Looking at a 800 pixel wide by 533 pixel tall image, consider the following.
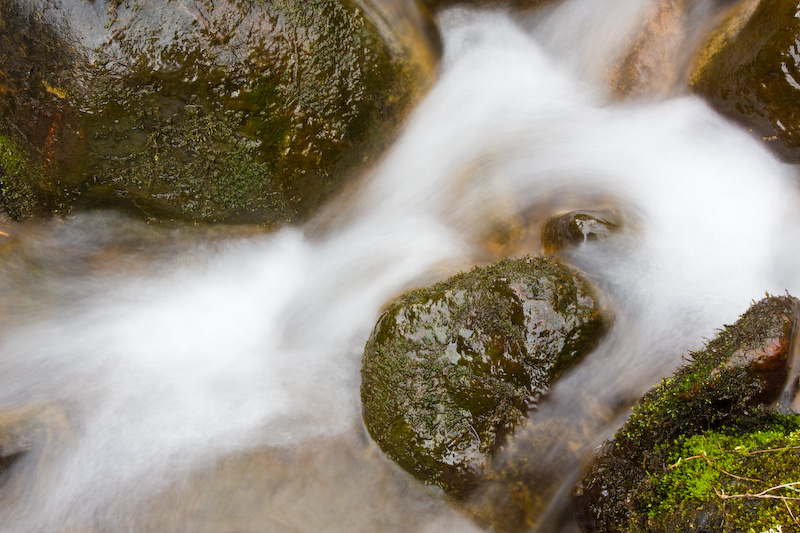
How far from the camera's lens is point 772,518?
360cm

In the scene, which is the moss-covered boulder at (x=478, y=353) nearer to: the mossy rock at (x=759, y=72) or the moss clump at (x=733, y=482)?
the moss clump at (x=733, y=482)

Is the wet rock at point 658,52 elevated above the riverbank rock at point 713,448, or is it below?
above

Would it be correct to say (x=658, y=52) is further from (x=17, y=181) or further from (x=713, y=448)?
(x=17, y=181)

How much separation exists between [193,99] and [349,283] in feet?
8.46

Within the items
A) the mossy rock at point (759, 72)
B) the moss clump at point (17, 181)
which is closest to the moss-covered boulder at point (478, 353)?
the mossy rock at point (759, 72)

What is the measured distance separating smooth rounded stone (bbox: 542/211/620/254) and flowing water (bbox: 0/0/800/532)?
0.13 meters

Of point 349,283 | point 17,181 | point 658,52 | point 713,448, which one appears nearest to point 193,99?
point 17,181

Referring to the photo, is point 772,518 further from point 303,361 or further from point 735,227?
point 303,361

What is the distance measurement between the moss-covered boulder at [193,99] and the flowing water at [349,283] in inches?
21.8

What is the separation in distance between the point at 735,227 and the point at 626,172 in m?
1.34

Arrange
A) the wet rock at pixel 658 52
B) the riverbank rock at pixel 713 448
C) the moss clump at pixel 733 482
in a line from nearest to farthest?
the moss clump at pixel 733 482 → the riverbank rock at pixel 713 448 → the wet rock at pixel 658 52

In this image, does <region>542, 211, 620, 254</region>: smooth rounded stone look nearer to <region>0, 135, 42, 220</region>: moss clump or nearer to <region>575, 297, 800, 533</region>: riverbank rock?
<region>575, 297, 800, 533</region>: riverbank rock

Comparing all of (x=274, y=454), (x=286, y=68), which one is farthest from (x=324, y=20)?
(x=274, y=454)

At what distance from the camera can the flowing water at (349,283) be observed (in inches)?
220
